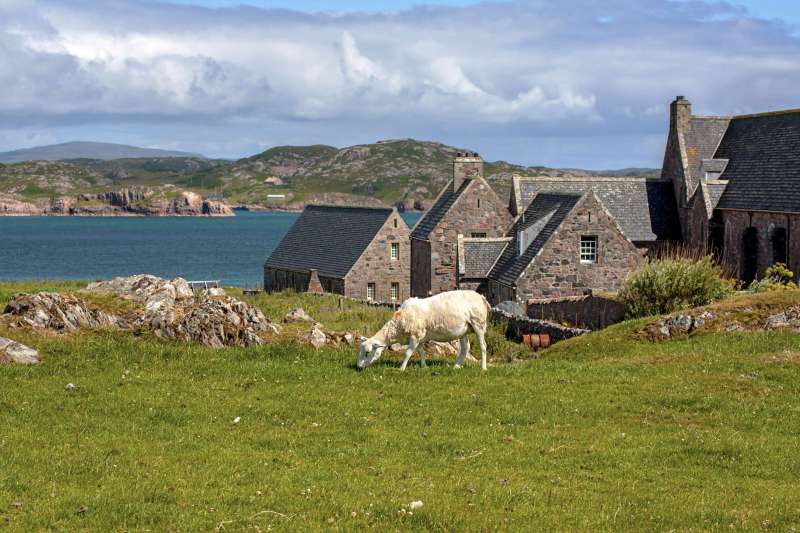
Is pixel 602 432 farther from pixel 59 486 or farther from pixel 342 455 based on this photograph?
pixel 59 486

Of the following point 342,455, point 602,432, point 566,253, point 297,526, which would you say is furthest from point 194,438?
point 566,253

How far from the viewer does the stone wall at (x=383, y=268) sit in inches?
2709

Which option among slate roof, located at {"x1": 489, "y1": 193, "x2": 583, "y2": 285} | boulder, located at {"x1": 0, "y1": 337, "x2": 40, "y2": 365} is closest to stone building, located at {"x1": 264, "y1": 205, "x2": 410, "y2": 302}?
slate roof, located at {"x1": 489, "y1": 193, "x2": 583, "y2": 285}

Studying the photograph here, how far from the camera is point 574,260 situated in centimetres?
4588

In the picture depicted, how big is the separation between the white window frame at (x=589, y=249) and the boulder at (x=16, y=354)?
94.2ft

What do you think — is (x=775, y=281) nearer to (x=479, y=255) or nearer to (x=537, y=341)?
(x=479, y=255)

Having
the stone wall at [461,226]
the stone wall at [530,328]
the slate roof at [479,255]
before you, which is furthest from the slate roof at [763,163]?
the stone wall at [530,328]

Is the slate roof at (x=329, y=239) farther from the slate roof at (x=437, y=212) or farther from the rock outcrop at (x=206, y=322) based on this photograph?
the rock outcrop at (x=206, y=322)

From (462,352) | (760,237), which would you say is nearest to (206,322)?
(462,352)

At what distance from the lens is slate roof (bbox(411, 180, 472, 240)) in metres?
58.0

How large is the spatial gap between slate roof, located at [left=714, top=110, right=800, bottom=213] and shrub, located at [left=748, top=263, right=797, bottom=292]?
4.00 m

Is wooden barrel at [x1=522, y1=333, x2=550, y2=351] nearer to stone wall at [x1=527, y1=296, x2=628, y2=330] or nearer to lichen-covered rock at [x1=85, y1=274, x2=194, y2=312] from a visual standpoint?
stone wall at [x1=527, y1=296, x2=628, y2=330]

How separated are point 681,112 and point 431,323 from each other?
44556mm

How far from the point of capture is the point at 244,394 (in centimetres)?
2103
